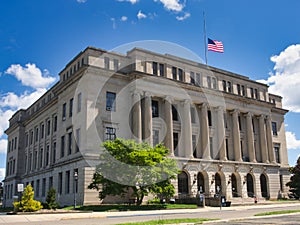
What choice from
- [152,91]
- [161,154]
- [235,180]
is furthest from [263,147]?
[161,154]

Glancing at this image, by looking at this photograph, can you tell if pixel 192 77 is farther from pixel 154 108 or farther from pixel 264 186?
pixel 264 186

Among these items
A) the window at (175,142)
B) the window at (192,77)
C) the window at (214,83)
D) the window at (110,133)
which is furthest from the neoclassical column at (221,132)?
the window at (110,133)

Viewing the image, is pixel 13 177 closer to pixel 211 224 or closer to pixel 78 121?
pixel 78 121

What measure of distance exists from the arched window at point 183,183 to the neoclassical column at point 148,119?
676cm

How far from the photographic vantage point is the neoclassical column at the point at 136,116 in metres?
44.4

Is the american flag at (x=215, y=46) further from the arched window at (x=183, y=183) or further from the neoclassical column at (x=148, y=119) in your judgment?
the arched window at (x=183, y=183)

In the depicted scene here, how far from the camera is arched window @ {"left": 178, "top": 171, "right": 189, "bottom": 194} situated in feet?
156

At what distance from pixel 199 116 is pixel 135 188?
68.4ft

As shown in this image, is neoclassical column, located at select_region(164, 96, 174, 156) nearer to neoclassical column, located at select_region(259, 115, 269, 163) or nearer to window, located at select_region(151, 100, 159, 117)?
window, located at select_region(151, 100, 159, 117)

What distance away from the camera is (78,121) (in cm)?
4431

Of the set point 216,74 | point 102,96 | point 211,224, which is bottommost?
point 211,224

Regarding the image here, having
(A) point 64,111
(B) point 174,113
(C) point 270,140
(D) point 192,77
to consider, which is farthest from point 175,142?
(C) point 270,140

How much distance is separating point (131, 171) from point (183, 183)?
15028 millimetres

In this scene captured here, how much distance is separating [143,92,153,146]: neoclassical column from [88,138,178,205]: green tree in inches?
325
